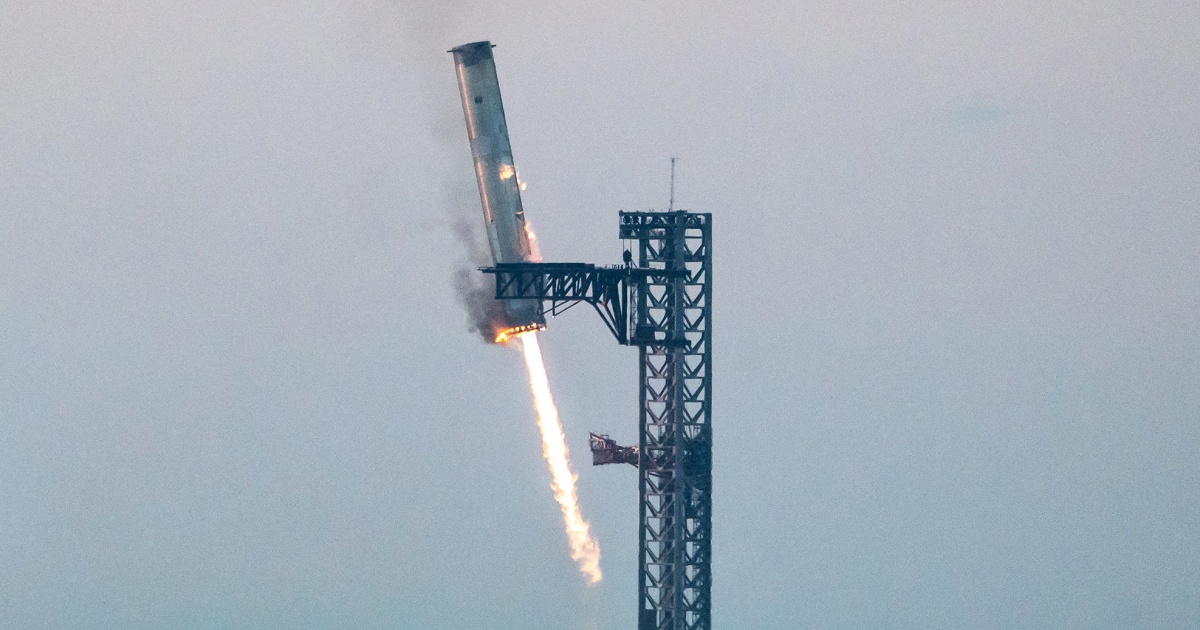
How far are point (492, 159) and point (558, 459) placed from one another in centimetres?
1363

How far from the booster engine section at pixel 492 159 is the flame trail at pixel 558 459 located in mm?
4786

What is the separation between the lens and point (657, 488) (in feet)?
372

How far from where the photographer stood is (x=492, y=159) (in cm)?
11238

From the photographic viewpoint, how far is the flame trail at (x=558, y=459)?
11725cm

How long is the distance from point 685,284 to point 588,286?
4.08 metres

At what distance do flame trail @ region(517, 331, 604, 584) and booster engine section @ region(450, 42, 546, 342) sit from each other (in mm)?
4786

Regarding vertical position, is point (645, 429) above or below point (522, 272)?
below

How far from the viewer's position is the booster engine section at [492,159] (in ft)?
368

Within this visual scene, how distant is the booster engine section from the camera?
368 feet

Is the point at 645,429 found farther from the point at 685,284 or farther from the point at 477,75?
the point at 477,75

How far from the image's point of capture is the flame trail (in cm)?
11725

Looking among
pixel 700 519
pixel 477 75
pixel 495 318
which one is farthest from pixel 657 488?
pixel 477 75

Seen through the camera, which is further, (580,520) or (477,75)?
(580,520)

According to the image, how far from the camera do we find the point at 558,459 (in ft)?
390
